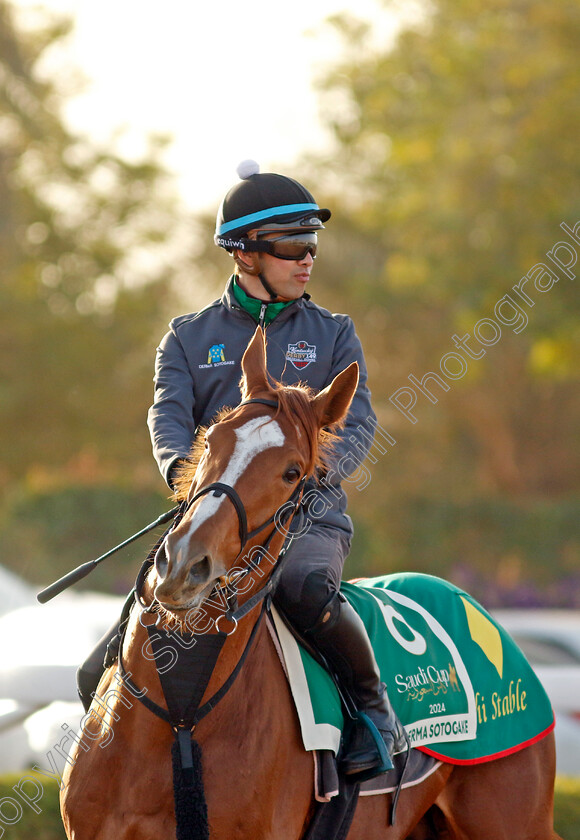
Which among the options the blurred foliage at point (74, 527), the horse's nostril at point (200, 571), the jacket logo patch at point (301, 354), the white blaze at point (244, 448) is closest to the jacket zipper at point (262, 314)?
the jacket logo patch at point (301, 354)

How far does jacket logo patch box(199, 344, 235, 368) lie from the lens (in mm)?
3971

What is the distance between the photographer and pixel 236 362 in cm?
397

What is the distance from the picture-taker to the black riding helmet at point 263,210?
13.1ft

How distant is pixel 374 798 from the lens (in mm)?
3844

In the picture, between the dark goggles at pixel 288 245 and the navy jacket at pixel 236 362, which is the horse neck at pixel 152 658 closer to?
the navy jacket at pixel 236 362

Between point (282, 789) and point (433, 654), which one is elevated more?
point (433, 654)

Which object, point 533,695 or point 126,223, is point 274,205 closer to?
point 533,695

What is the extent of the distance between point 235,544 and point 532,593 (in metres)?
16.5

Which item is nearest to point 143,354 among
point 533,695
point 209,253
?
point 209,253

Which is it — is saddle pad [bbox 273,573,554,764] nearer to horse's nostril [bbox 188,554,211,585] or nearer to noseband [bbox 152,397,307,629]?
noseband [bbox 152,397,307,629]

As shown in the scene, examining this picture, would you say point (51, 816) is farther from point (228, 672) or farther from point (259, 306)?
point (259, 306)

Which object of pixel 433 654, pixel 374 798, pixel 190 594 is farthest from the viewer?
pixel 433 654

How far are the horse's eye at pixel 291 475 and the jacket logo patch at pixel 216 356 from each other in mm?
851

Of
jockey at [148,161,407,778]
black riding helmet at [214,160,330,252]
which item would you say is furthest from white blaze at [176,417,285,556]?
black riding helmet at [214,160,330,252]
